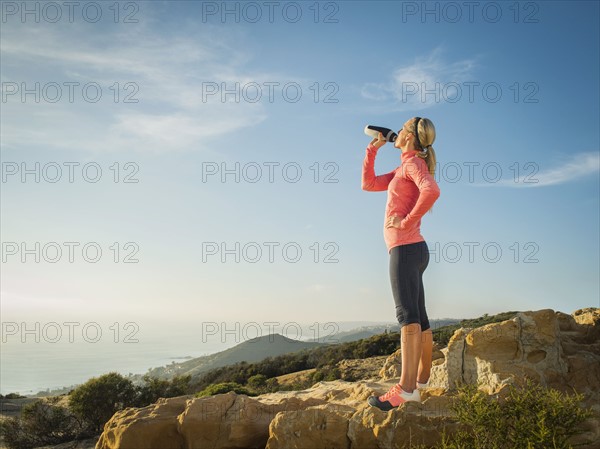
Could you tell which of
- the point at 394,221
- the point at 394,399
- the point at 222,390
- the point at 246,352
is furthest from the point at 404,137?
the point at 246,352

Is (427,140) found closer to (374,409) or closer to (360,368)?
(374,409)

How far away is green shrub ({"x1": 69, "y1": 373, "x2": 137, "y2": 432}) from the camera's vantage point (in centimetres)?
1328

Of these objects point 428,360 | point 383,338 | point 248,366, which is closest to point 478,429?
point 428,360

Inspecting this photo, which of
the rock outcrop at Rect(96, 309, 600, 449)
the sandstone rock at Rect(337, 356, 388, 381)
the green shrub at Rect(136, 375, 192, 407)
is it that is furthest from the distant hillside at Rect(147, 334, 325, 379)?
the rock outcrop at Rect(96, 309, 600, 449)

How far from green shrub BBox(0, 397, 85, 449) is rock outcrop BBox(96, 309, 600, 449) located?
7061 millimetres

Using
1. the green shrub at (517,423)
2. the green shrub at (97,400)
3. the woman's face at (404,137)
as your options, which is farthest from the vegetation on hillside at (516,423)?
the green shrub at (97,400)

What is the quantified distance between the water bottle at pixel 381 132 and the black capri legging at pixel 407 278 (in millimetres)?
1615

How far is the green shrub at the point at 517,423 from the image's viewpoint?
18.5 feet

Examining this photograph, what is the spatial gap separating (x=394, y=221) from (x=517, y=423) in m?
2.75

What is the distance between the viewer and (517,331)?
8.22 meters

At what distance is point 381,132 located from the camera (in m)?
7.51

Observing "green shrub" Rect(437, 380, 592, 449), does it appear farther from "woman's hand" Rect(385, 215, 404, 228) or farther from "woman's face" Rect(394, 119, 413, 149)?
"woman's face" Rect(394, 119, 413, 149)

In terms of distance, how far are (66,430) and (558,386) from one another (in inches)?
451

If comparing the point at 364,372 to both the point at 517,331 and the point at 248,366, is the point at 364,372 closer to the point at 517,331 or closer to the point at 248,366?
the point at 248,366
